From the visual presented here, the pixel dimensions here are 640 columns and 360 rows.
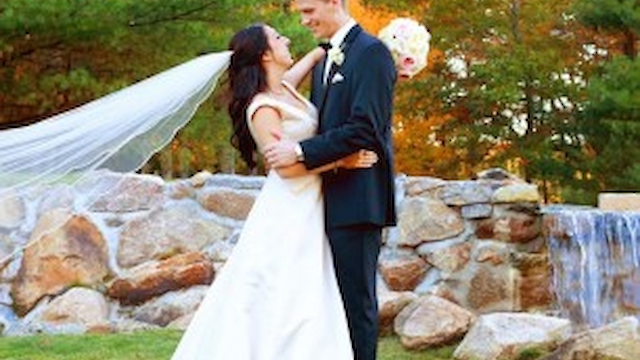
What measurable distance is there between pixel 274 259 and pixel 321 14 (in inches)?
28.9

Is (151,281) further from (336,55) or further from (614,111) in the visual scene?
(614,111)

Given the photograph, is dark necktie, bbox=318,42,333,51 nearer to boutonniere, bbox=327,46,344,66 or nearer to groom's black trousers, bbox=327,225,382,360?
boutonniere, bbox=327,46,344,66

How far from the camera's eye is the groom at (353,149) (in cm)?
302

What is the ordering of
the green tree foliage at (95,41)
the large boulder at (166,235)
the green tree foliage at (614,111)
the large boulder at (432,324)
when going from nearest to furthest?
1. the large boulder at (432,324)
2. the large boulder at (166,235)
3. the green tree foliage at (95,41)
4. the green tree foliage at (614,111)

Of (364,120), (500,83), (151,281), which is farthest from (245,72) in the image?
(500,83)

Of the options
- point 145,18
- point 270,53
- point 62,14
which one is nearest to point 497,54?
point 145,18

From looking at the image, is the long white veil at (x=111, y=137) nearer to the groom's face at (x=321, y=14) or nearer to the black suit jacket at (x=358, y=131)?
the groom's face at (x=321, y=14)

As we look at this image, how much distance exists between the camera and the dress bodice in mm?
3117

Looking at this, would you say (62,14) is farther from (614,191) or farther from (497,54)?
(497,54)

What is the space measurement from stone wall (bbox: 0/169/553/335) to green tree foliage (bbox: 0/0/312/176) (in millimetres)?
2610

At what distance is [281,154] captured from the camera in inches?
121

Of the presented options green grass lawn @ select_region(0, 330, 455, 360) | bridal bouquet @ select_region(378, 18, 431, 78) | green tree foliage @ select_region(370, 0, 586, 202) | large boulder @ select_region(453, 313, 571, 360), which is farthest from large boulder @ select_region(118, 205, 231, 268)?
green tree foliage @ select_region(370, 0, 586, 202)

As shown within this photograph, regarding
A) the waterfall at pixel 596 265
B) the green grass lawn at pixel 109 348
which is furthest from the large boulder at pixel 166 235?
the waterfall at pixel 596 265

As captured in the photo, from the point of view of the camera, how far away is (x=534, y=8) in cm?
1427
